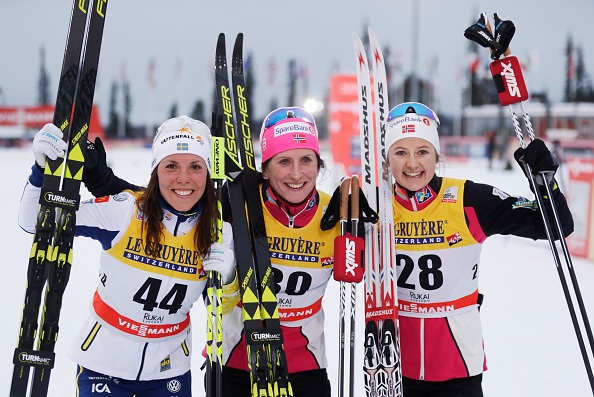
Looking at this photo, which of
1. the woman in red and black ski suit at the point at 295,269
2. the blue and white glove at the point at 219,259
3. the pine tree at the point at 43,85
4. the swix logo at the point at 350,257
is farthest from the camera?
the pine tree at the point at 43,85

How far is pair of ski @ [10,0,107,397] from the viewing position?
1.75m

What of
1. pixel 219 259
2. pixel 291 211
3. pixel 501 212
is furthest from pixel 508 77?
pixel 219 259

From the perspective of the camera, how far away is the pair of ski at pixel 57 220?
1.75m

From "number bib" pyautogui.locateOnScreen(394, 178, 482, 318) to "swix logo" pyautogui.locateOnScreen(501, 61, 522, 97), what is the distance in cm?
48

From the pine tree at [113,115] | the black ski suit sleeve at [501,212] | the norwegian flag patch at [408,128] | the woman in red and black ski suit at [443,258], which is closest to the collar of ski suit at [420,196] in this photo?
the woman in red and black ski suit at [443,258]

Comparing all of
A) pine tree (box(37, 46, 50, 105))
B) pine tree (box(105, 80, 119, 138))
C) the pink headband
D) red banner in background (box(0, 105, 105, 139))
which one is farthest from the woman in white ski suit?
pine tree (box(37, 46, 50, 105))

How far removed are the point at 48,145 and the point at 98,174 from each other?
447mm

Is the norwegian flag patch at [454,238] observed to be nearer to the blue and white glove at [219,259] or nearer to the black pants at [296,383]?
the black pants at [296,383]

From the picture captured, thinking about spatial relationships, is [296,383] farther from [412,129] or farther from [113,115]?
[113,115]

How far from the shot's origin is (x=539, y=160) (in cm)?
195

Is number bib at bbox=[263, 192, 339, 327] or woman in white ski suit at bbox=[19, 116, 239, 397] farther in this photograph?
number bib at bbox=[263, 192, 339, 327]

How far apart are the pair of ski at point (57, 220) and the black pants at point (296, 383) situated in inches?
28.4

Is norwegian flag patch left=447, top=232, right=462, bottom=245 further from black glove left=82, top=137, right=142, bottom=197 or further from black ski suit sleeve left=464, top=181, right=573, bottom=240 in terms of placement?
black glove left=82, top=137, right=142, bottom=197

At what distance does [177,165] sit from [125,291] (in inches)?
20.9
